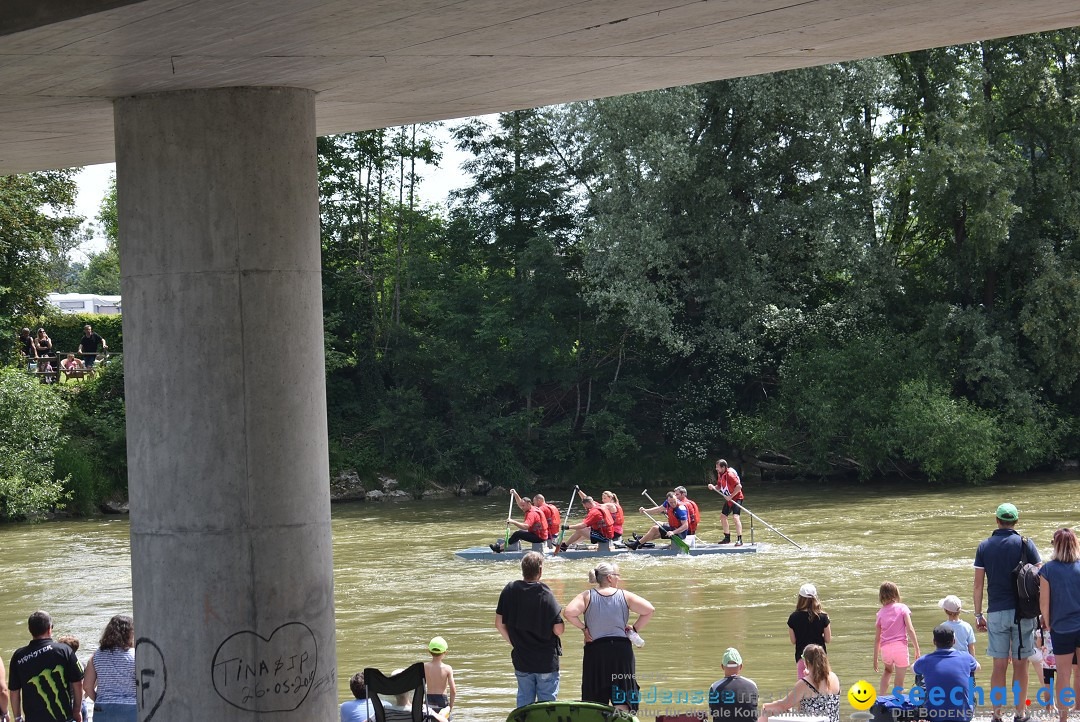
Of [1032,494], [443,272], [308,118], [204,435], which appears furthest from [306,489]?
[443,272]

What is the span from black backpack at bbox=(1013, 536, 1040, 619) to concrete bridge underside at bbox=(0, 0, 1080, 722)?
12.8 ft

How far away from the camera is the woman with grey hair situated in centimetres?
841

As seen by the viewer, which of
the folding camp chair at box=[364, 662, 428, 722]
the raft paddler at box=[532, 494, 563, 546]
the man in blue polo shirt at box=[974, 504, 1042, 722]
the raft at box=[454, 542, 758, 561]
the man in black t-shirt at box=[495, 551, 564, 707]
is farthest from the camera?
the raft paddler at box=[532, 494, 563, 546]

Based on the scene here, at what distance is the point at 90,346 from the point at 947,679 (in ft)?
118

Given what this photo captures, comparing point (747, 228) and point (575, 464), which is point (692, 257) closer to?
point (747, 228)

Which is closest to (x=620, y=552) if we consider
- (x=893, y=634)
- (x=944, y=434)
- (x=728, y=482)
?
(x=728, y=482)

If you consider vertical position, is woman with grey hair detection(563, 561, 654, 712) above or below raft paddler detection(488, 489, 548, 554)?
above

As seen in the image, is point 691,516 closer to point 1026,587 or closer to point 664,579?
point 664,579

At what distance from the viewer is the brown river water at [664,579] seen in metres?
13.3

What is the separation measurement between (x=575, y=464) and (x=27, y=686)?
30550 millimetres

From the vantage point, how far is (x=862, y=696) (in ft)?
32.9

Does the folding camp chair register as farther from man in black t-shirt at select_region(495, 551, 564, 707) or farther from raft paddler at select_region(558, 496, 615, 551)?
raft paddler at select_region(558, 496, 615, 551)

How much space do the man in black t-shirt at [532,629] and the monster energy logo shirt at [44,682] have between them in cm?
286

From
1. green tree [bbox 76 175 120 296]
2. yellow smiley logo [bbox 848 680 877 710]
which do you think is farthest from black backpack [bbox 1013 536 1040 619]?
green tree [bbox 76 175 120 296]
